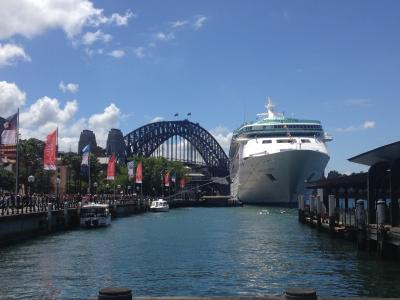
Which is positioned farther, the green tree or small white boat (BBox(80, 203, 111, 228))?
the green tree

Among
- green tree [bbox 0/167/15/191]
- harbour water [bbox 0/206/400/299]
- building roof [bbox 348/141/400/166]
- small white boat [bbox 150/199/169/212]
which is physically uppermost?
green tree [bbox 0/167/15/191]

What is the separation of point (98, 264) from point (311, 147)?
85.4 metres

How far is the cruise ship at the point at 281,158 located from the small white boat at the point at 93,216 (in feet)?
166

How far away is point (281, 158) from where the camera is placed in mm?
109000

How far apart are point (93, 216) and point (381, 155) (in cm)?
3584

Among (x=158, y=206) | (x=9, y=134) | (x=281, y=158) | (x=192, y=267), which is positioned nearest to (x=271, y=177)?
(x=281, y=158)

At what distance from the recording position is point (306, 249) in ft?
131

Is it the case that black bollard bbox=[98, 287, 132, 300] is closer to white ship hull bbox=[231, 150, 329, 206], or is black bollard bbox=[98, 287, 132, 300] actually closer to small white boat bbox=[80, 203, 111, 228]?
small white boat bbox=[80, 203, 111, 228]

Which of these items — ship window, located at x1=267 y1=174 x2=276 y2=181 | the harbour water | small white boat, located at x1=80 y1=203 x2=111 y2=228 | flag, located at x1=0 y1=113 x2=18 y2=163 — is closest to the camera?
the harbour water

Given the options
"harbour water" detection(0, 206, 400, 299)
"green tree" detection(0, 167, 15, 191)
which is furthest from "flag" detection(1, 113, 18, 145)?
"green tree" detection(0, 167, 15, 191)

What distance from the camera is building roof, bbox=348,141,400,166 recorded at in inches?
1301

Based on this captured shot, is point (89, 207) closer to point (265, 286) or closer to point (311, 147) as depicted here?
point (265, 286)

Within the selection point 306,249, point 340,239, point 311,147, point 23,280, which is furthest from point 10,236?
point 311,147

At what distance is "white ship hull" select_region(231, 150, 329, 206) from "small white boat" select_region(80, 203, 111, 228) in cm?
5069
